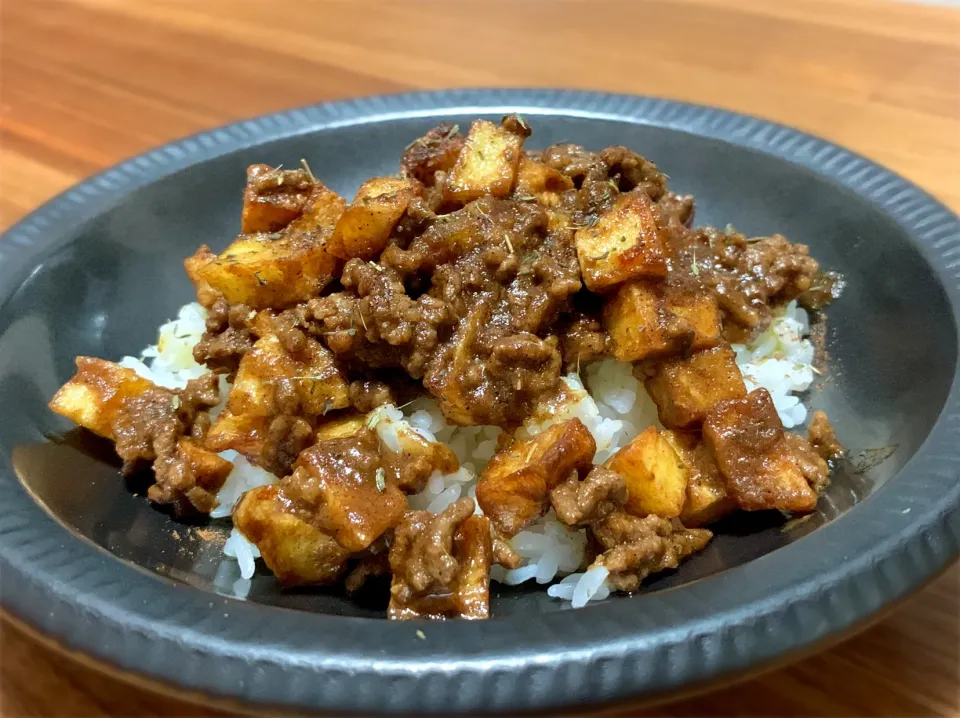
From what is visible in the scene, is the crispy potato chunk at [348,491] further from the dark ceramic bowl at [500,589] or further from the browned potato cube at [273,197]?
the browned potato cube at [273,197]

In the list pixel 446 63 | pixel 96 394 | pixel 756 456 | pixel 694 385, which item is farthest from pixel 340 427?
pixel 446 63

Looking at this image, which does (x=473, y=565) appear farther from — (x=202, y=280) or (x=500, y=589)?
(x=202, y=280)

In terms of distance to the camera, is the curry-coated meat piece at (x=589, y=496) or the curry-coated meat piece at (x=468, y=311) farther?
the curry-coated meat piece at (x=468, y=311)

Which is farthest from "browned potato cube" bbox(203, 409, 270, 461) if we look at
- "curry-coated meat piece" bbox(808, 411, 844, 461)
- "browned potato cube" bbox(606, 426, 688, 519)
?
"curry-coated meat piece" bbox(808, 411, 844, 461)

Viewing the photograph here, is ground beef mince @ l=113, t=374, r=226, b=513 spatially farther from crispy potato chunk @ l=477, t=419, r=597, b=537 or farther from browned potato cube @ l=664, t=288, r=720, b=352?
browned potato cube @ l=664, t=288, r=720, b=352

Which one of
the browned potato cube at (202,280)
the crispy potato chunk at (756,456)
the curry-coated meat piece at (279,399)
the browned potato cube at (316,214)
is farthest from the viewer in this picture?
the browned potato cube at (202,280)

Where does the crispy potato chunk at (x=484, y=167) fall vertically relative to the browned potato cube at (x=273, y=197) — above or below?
above

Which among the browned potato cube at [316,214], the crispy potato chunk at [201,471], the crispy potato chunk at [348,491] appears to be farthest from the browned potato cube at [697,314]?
the crispy potato chunk at [201,471]
